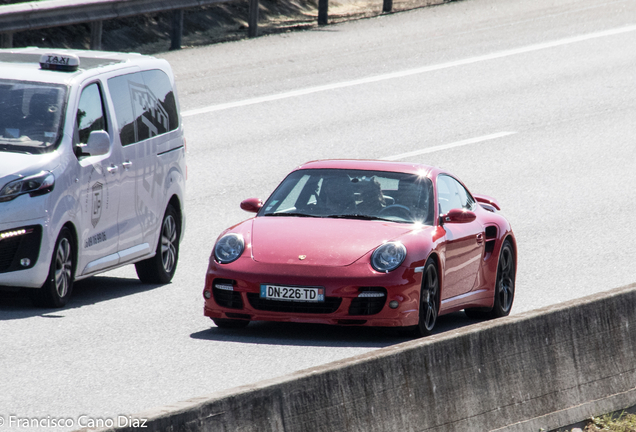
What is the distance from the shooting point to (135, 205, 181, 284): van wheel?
40.2 feet

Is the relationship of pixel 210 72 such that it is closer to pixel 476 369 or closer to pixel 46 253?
Answer: pixel 46 253

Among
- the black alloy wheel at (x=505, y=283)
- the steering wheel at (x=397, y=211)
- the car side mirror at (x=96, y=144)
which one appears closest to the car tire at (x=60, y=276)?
the car side mirror at (x=96, y=144)

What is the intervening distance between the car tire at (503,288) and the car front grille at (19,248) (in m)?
3.84

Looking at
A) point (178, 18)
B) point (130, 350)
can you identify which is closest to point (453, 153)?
point (178, 18)

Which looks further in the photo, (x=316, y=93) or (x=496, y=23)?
(x=496, y=23)

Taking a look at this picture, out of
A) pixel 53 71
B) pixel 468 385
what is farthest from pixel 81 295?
pixel 468 385

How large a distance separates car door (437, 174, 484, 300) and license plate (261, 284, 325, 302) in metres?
1.23

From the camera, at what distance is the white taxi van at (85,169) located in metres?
9.99

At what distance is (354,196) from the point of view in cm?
1034

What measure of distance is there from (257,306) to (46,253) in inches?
75.3

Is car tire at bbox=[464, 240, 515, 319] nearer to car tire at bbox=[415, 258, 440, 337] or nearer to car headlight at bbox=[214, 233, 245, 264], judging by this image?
car tire at bbox=[415, 258, 440, 337]

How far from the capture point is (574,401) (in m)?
8.02

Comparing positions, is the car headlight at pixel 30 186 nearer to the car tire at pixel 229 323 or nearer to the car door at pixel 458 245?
the car tire at pixel 229 323

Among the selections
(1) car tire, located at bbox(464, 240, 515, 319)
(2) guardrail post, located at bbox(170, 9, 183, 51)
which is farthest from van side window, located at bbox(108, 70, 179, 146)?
(2) guardrail post, located at bbox(170, 9, 183, 51)
